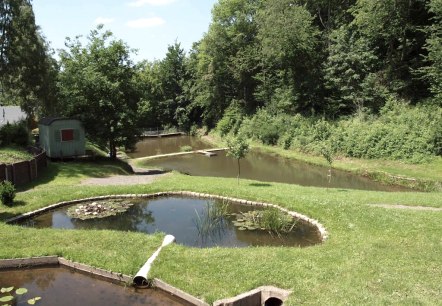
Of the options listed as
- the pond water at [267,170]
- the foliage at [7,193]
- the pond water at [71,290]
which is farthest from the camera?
the pond water at [267,170]

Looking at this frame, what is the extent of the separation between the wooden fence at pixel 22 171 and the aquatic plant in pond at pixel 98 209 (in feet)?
17.6

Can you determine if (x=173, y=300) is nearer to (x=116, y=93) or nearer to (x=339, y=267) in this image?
(x=339, y=267)

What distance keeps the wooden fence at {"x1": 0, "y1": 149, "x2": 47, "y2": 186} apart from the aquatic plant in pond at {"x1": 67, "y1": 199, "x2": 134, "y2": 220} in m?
5.38

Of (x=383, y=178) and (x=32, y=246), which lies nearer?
(x=32, y=246)

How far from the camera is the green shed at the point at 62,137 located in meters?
30.6

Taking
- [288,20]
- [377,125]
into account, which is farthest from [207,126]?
[377,125]

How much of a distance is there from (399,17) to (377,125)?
10953 millimetres

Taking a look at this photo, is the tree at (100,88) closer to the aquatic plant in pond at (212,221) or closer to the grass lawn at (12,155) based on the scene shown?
the grass lawn at (12,155)

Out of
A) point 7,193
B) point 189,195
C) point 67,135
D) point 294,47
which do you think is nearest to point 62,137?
point 67,135

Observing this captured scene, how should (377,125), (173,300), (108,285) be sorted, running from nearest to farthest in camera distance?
(173,300) → (108,285) → (377,125)

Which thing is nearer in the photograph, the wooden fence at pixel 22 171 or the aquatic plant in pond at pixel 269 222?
the aquatic plant in pond at pixel 269 222

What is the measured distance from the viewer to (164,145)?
58.7m

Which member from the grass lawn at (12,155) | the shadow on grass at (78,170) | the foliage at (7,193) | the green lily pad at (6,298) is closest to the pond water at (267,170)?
the shadow on grass at (78,170)

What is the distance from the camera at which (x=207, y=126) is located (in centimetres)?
6812
